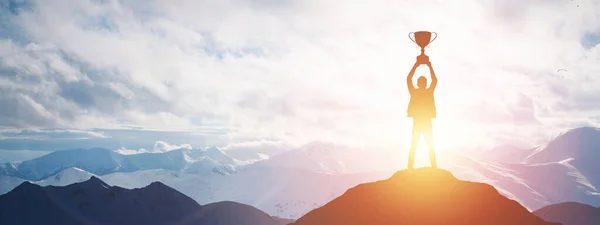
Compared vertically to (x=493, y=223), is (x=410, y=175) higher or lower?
higher

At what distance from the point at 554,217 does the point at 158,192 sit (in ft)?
243

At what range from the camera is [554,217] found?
85.2 meters

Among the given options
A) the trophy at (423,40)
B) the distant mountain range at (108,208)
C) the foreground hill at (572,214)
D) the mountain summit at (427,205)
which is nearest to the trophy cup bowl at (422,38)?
the trophy at (423,40)

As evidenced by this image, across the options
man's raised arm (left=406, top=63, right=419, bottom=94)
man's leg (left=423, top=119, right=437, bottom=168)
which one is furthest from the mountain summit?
man's raised arm (left=406, top=63, right=419, bottom=94)

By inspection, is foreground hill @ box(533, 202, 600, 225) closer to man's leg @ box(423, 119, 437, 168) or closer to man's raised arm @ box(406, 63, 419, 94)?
man's leg @ box(423, 119, 437, 168)

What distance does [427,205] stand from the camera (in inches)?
868

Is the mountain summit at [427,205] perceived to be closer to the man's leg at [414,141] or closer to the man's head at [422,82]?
the man's leg at [414,141]

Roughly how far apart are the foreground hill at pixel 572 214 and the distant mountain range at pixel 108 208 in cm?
5302

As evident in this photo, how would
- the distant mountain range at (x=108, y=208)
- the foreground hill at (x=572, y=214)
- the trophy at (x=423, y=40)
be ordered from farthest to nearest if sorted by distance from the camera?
the distant mountain range at (x=108, y=208) < the foreground hill at (x=572, y=214) < the trophy at (x=423, y=40)

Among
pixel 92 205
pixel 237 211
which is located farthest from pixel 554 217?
pixel 92 205

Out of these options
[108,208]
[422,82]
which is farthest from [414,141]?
[108,208]

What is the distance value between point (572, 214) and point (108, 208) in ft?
263

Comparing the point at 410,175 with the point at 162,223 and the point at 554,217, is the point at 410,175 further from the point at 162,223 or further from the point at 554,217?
the point at 162,223

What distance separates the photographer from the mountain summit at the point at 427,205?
21.7m
